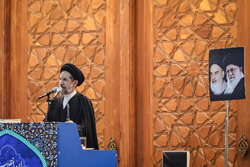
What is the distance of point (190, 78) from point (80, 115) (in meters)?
1.79

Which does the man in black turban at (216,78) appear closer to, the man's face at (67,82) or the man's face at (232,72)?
the man's face at (232,72)

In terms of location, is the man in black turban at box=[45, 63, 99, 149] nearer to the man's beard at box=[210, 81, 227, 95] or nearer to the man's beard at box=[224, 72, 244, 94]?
the man's beard at box=[210, 81, 227, 95]

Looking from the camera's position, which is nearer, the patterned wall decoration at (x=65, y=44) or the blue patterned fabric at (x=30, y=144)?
the blue patterned fabric at (x=30, y=144)

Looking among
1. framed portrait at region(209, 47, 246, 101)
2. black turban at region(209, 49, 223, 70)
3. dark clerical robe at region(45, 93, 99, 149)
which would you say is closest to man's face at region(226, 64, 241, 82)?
framed portrait at region(209, 47, 246, 101)

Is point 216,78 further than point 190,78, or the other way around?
point 190,78

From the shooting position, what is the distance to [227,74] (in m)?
6.32

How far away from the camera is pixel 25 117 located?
835 centimetres

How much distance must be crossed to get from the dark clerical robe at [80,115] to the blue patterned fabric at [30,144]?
99.9 inches

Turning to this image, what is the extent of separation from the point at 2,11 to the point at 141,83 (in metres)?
2.23

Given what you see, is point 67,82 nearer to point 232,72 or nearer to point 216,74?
point 216,74

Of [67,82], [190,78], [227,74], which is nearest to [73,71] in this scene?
[67,82]

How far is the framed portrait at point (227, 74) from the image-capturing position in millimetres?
6281

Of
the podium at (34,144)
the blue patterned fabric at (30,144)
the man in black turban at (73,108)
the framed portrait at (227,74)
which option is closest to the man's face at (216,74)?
the framed portrait at (227,74)

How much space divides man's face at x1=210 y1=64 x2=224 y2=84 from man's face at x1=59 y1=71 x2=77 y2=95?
147cm
